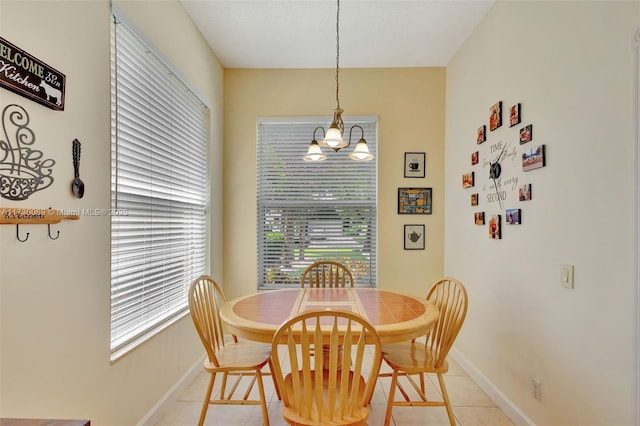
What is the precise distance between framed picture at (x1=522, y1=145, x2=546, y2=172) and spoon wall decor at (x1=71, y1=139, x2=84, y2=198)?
2.36 metres

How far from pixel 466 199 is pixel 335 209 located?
4.13 ft

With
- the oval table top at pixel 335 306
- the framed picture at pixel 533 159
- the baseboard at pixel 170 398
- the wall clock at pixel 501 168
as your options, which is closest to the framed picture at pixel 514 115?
the wall clock at pixel 501 168

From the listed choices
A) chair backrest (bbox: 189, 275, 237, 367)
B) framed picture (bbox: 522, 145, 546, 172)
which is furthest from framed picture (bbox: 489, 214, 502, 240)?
chair backrest (bbox: 189, 275, 237, 367)

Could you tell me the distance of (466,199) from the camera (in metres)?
2.78

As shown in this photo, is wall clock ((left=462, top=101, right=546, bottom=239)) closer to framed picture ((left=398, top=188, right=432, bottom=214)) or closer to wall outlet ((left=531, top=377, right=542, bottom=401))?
framed picture ((left=398, top=188, right=432, bottom=214))

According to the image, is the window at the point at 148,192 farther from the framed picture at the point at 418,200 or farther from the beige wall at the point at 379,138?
the framed picture at the point at 418,200

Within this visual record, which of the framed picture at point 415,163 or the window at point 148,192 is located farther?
the framed picture at point 415,163

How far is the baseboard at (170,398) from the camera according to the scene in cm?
191

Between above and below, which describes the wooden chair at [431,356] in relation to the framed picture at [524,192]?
below

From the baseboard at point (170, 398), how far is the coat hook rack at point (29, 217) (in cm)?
131

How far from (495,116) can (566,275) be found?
124 cm

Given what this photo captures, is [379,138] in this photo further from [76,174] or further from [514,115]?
[76,174]

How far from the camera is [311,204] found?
332 cm

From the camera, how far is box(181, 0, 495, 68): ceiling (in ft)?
7.81
